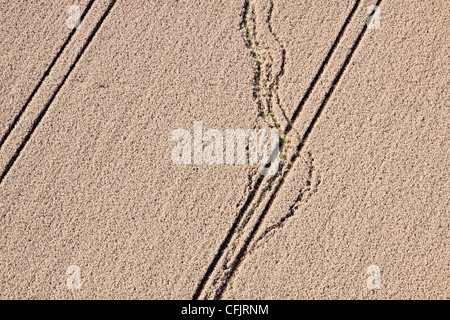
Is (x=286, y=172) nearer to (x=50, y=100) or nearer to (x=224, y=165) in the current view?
(x=224, y=165)

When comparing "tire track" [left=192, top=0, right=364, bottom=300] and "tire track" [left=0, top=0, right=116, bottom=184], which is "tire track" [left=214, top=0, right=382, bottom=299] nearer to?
"tire track" [left=192, top=0, right=364, bottom=300]

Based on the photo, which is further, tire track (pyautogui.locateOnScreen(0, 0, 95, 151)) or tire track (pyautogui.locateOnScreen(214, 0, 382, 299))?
tire track (pyautogui.locateOnScreen(0, 0, 95, 151))

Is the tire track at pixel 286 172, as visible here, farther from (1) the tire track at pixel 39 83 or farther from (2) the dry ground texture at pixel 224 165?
(1) the tire track at pixel 39 83

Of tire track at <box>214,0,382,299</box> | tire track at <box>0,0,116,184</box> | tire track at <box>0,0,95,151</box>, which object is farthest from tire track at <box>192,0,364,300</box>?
tire track at <box>0,0,95,151</box>

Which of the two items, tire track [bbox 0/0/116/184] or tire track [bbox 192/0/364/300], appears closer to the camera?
tire track [bbox 192/0/364/300]

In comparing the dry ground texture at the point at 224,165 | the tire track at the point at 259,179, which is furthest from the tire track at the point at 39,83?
the tire track at the point at 259,179

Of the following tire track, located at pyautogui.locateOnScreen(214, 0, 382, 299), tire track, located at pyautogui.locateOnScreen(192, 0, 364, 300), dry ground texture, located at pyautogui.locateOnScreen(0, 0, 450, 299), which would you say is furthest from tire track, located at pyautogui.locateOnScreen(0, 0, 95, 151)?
tire track, located at pyautogui.locateOnScreen(214, 0, 382, 299)

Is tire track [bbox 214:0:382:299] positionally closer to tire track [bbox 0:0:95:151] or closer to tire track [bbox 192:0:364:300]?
tire track [bbox 192:0:364:300]

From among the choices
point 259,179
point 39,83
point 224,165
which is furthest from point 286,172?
point 39,83
